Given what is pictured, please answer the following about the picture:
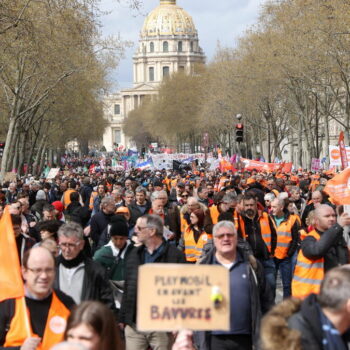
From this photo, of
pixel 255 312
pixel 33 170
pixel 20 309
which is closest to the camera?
pixel 20 309

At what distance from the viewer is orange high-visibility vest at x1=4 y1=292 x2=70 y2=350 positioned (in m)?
5.54

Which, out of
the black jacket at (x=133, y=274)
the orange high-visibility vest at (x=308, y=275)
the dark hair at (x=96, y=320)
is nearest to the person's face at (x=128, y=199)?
the black jacket at (x=133, y=274)

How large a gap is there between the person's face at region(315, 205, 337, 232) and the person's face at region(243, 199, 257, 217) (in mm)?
2597

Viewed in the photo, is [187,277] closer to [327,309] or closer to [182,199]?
[327,309]

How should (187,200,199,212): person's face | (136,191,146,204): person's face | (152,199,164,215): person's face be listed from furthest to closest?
1. (136,191,146,204): person's face
2. (152,199,164,215): person's face
3. (187,200,199,212): person's face

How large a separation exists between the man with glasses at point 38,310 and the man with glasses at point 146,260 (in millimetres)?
1543

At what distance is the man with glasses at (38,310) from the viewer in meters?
5.56

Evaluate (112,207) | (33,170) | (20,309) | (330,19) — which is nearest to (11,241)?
(20,309)

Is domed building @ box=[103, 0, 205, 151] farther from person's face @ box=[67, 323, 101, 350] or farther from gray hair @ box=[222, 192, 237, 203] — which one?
person's face @ box=[67, 323, 101, 350]

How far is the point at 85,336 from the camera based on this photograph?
456 cm

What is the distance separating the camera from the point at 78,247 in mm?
6824

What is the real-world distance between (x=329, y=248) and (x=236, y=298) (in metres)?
1.01

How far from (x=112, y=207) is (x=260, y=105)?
44310 millimetres

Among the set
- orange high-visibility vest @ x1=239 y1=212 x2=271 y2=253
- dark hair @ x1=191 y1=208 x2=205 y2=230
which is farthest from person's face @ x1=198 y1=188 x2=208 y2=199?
orange high-visibility vest @ x1=239 y1=212 x2=271 y2=253
